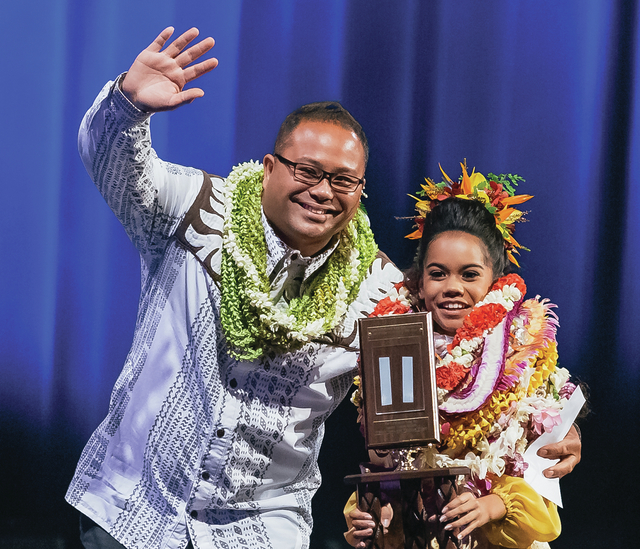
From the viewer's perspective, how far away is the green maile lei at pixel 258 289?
6.95 ft

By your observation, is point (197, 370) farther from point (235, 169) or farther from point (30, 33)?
point (30, 33)

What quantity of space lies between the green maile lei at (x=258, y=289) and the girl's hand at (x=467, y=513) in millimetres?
635

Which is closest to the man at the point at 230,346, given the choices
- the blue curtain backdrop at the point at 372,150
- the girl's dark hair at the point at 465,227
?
the girl's dark hair at the point at 465,227

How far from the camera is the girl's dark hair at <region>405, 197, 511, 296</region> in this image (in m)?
2.09

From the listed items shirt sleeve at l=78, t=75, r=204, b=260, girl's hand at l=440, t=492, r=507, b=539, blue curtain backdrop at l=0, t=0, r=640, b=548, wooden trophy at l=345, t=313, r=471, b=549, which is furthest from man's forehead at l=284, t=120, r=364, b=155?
girl's hand at l=440, t=492, r=507, b=539

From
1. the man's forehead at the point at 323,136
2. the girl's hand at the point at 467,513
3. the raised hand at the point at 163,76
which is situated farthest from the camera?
the man's forehead at the point at 323,136

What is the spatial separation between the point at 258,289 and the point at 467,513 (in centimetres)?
80

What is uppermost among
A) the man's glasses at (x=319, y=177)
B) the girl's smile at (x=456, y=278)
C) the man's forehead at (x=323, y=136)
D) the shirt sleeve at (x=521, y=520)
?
the man's forehead at (x=323, y=136)

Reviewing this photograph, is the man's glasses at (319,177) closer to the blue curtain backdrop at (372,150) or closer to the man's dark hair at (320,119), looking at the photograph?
the man's dark hair at (320,119)

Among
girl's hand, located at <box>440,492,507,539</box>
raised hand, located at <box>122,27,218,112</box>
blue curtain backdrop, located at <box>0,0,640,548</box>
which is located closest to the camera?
girl's hand, located at <box>440,492,507,539</box>

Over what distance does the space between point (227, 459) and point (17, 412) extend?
1066 millimetres

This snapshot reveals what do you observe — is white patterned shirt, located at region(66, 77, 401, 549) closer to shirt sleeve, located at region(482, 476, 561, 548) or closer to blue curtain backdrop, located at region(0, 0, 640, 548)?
shirt sleeve, located at region(482, 476, 561, 548)

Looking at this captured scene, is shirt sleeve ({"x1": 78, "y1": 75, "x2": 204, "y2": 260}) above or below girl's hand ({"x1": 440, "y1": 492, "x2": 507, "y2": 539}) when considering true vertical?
above

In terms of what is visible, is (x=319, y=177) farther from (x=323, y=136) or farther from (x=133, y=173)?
(x=133, y=173)
